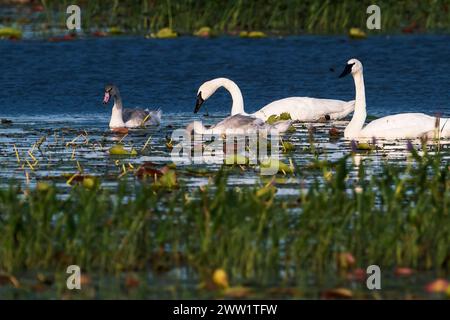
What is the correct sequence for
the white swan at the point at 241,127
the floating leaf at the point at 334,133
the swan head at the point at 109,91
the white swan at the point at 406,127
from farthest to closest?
the swan head at the point at 109,91, the floating leaf at the point at 334,133, the white swan at the point at 241,127, the white swan at the point at 406,127

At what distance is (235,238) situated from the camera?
359 inches

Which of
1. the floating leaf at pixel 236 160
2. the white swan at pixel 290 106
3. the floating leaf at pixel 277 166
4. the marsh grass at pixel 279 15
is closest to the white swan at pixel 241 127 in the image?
the white swan at pixel 290 106

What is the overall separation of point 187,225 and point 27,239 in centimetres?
116

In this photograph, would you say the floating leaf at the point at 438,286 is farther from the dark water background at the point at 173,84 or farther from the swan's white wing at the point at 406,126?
the swan's white wing at the point at 406,126

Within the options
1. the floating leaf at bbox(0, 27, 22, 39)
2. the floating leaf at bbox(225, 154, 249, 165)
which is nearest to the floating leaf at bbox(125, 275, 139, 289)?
the floating leaf at bbox(225, 154, 249, 165)

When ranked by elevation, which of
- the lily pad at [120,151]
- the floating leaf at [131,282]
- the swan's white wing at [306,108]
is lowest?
the floating leaf at [131,282]

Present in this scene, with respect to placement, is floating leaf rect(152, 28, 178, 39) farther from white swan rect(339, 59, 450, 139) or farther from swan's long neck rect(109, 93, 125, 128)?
white swan rect(339, 59, 450, 139)

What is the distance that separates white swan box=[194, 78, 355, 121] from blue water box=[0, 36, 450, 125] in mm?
760

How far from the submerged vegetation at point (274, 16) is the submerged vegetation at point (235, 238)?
17564 mm

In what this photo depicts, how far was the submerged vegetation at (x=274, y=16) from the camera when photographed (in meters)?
27.7

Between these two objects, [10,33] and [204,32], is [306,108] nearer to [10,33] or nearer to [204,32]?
[204,32]

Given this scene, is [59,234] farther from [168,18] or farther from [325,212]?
[168,18]

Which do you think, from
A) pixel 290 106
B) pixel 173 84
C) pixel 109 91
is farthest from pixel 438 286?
pixel 173 84

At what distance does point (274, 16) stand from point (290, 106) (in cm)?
936
